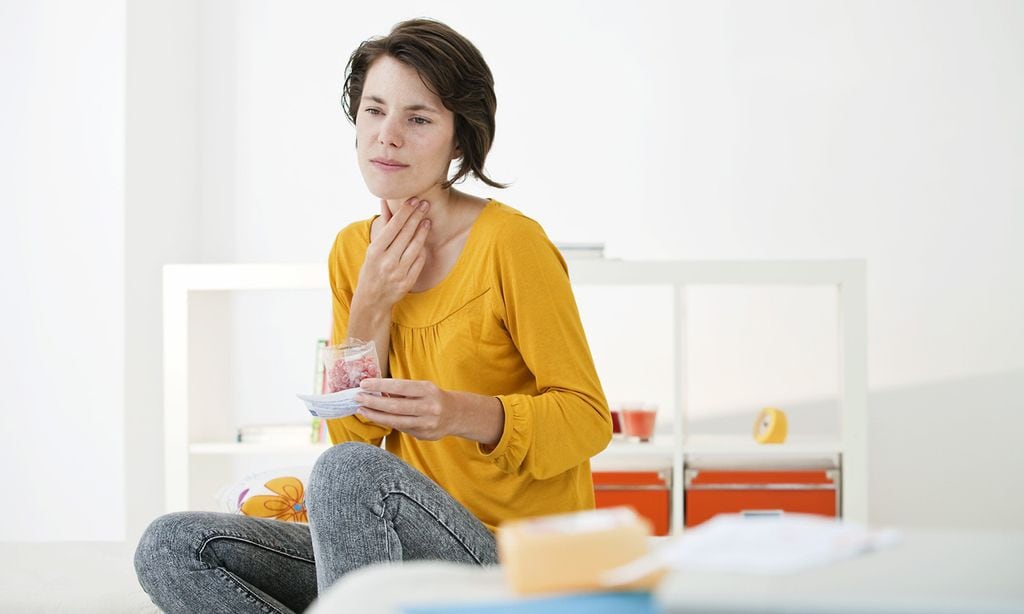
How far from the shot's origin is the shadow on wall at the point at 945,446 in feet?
11.8

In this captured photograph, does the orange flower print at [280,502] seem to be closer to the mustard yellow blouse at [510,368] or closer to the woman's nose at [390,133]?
the mustard yellow blouse at [510,368]

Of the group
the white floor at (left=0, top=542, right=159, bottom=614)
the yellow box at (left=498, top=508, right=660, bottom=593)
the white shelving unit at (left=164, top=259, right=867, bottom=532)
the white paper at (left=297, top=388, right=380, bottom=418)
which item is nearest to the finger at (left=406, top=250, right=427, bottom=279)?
the white paper at (left=297, top=388, right=380, bottom=418)

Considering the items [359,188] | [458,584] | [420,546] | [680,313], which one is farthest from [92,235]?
[458,584]

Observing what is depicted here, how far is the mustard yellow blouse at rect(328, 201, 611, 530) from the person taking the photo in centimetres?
155

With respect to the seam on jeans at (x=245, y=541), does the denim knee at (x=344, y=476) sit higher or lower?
higher

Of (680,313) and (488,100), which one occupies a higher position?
(488,100)

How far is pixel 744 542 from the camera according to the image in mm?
714

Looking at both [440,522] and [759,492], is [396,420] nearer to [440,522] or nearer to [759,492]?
[440,522]

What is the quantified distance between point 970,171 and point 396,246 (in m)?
2.47

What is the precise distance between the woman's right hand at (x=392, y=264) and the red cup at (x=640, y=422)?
1453mm

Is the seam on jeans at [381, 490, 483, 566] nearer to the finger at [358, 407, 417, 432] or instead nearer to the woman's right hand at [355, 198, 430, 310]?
the finger at [358, 407, 417, 432]

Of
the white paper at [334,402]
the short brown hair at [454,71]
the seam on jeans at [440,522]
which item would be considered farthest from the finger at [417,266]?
the seam on jeans at [440,522]

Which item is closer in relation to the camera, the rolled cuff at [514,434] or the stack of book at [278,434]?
the rolled cuff at [514,434]

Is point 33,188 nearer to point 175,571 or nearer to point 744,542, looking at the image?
point 175,571
